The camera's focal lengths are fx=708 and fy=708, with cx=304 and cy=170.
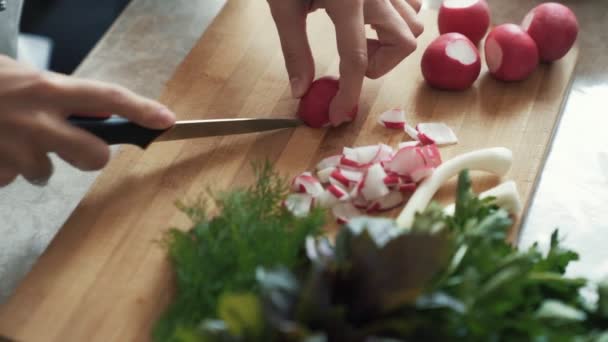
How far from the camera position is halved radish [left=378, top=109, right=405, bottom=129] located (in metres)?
1.41

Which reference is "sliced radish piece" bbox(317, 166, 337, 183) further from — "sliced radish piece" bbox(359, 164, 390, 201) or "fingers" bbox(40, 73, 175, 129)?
"fingers" bbox(40, 73, 175, 129)

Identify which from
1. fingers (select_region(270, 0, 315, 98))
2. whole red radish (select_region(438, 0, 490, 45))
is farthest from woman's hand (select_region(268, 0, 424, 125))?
whole red radish (select_region(438, 0, 490, 45))

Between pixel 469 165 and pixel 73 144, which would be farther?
pixel 469 165

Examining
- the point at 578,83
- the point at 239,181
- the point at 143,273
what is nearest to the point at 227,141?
the point at 239,181

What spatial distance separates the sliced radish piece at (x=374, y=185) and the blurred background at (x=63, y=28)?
4.07 feet

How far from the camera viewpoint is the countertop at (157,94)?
135 centimetres

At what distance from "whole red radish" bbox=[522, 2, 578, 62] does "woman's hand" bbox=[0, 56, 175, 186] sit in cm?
85

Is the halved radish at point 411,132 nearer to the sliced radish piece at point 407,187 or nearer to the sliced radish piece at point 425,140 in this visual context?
the sliced radish piece at point 425,140

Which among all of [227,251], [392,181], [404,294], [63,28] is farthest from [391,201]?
[63,28]

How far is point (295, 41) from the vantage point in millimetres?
1403

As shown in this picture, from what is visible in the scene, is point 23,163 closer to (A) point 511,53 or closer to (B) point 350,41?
(B) point 350,41

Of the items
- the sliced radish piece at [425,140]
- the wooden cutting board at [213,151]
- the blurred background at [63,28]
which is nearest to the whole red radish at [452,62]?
the wooden cutting board at [213,151]

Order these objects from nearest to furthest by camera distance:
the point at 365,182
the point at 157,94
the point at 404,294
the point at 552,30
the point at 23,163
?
1. the point at 404,294
2. the point at 23,163
3. the point at 365,182
4. the point at 552,30
5. the point at 157,94

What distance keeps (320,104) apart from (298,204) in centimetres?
24
